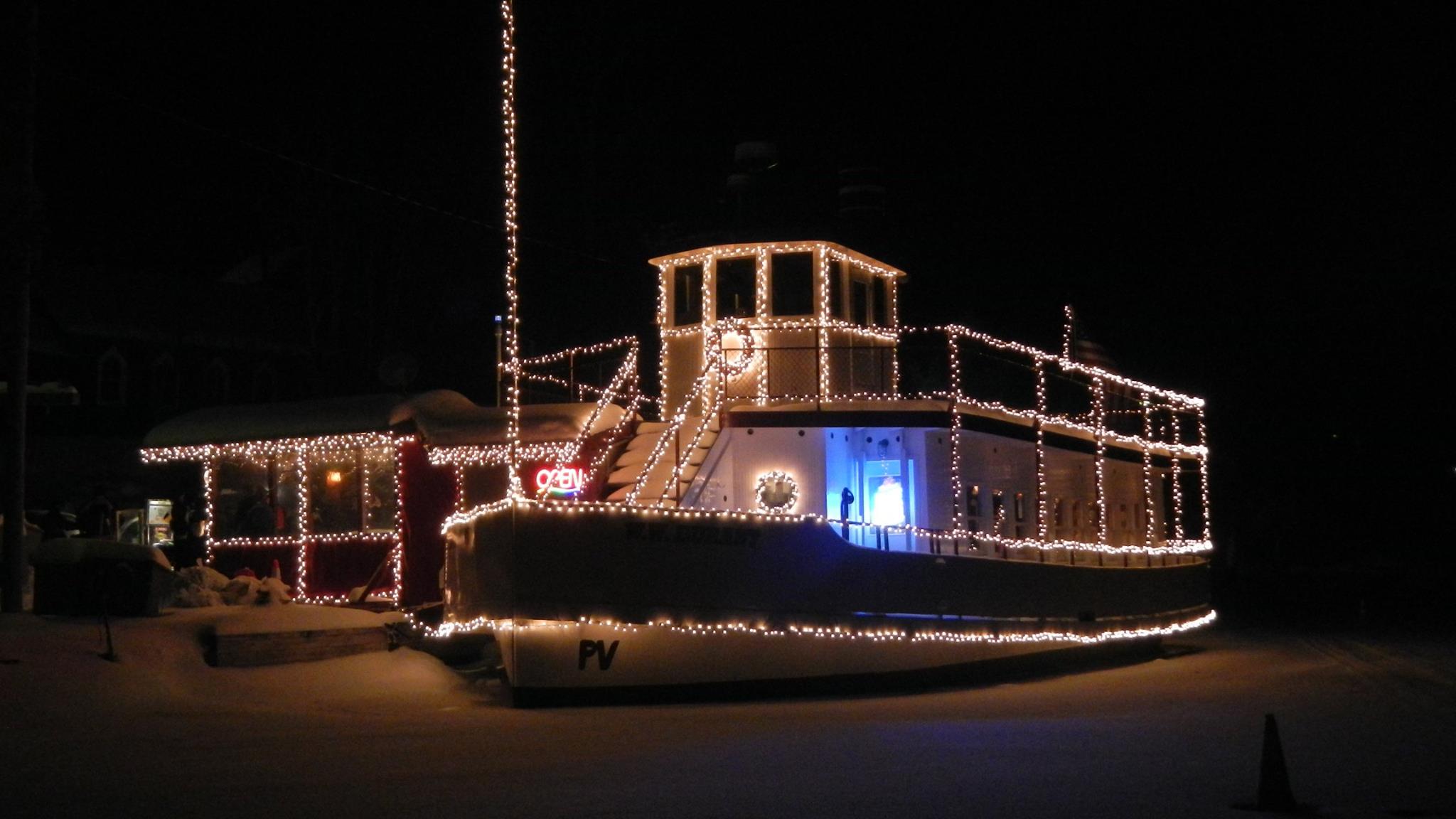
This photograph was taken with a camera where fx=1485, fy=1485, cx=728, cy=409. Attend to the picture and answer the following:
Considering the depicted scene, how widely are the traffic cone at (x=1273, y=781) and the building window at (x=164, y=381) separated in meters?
36.0

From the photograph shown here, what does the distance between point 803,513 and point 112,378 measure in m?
28.6

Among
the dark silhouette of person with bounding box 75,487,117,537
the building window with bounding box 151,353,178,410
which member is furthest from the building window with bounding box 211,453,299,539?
the building window with bounding box 151,353,178,410

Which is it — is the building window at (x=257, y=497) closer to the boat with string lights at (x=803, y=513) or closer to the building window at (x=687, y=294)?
the boat with string lights at (x=803, y=513)

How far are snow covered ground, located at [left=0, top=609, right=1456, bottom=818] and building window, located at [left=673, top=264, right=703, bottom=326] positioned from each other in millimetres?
5381

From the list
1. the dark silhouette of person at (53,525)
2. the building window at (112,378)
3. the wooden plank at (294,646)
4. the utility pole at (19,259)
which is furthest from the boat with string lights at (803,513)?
the building window at (112,378)

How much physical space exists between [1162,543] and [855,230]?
30.2 feet

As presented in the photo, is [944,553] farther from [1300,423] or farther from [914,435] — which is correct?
[1300,423]

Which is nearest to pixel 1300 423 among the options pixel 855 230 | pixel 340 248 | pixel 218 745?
pixel 340 248

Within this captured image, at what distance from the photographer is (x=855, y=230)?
19.0 metres

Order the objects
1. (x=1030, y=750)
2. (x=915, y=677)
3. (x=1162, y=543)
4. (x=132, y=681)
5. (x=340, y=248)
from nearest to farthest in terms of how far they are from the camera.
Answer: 1. (x=1030, y=750)
2. (x=132, y=681)
3. (x=915, y=677)
4. (x=1162, y=543)
5. (x=340, y=248)

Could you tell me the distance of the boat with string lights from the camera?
46.4ft

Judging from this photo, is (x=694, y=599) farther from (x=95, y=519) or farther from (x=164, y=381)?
(x=164, y=381)

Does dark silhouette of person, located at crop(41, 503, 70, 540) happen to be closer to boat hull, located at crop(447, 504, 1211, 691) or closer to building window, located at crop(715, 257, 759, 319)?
boat hull, located at crop(447, 504, 1211, 691)

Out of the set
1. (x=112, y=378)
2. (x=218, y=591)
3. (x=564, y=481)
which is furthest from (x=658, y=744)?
(x=112, y=378)
